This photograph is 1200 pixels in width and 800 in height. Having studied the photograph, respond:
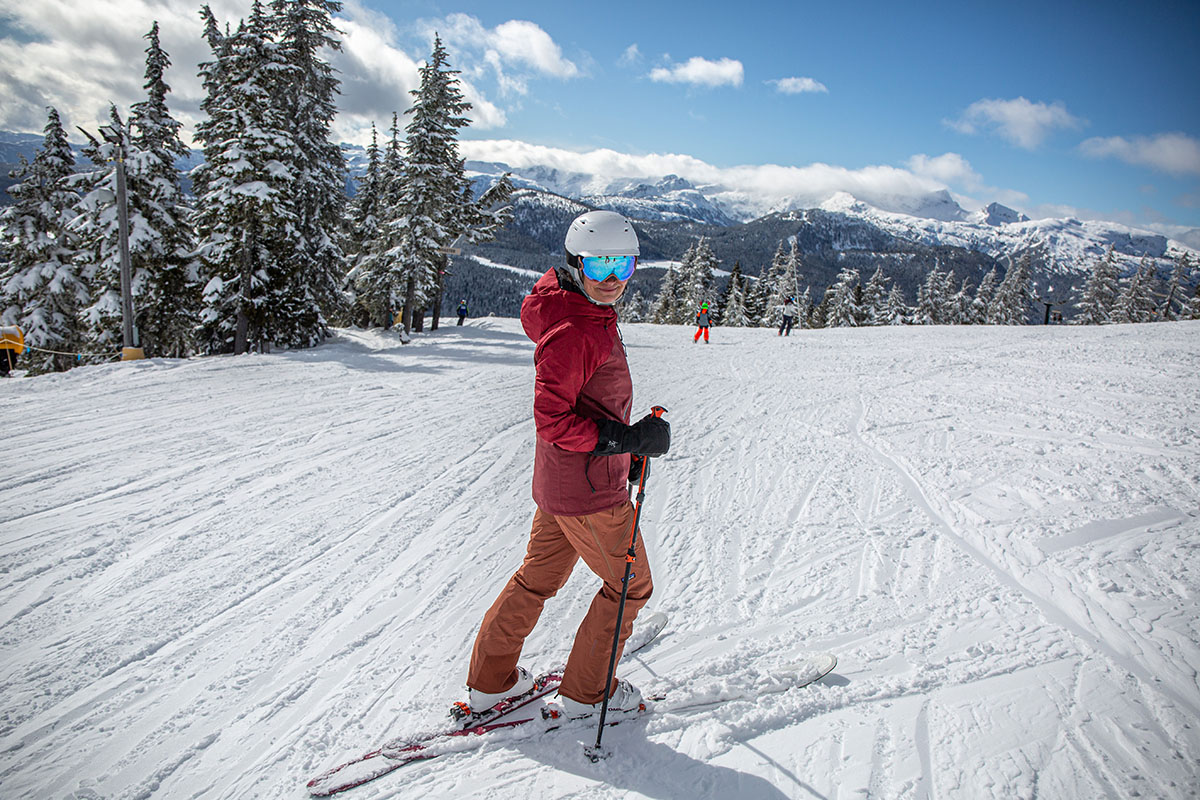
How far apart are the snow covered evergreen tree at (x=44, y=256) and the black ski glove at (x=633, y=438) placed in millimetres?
27296

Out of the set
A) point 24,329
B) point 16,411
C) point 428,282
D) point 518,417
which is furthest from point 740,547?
point 24,329

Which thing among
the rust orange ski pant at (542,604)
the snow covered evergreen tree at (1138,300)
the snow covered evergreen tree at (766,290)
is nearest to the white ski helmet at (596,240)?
the rust orange ski pant at (542,604)

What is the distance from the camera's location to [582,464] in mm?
2484

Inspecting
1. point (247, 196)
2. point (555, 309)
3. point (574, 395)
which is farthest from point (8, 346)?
point (574, 395)

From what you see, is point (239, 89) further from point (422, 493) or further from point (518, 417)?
point (422, 493)

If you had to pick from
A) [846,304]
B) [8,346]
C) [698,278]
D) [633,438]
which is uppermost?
[698,278]

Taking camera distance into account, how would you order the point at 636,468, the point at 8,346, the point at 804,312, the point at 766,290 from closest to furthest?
1. the point at 636,468
2. the point at 8,346
3. the point at 804,312
4. the point at 766,290

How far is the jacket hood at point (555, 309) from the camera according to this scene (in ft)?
7.79

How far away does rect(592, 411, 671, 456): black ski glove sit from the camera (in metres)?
2.37

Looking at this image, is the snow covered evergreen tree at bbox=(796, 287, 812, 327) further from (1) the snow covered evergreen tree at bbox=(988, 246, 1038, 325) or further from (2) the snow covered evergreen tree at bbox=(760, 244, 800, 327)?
(1) the snow covered evergreen tree at bbox=(988, 246, 1038, 325)

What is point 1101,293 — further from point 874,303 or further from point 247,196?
point 247,196

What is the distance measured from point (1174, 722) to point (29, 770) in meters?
5.42

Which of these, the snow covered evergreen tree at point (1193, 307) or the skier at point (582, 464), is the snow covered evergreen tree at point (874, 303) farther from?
the skier at point (582, 464)

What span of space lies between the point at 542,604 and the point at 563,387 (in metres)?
1.15
